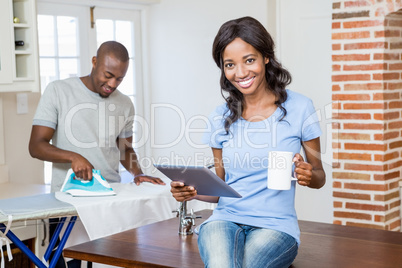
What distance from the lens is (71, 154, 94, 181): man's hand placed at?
2.90m

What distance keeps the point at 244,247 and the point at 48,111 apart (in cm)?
147

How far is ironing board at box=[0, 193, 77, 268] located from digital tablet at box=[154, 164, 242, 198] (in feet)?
2.62

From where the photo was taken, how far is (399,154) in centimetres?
390

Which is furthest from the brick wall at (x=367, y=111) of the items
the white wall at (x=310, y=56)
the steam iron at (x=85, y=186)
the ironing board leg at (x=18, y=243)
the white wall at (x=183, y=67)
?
the ironing board leg at (x=18, y=243)

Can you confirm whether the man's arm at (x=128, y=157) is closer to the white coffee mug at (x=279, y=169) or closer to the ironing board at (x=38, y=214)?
the ironing board at (x=38, y=214)

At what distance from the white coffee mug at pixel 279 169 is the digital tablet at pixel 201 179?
→ 0.46 ft

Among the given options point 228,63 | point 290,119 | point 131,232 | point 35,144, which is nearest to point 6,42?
point 35,144

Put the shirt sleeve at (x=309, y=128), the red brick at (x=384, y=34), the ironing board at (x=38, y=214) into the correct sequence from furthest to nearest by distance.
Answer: the red brick at (x=384, y=34)
the ironing board at (x=38, y=214)
the shirt sleeve at (x=309, y=128)

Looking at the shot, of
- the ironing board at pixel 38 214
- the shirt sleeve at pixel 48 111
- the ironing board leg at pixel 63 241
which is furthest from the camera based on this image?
the shirt sleeve at pixel 48 111

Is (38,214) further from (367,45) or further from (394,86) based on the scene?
(394,86)

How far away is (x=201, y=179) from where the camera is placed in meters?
2.03

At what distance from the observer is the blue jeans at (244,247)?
1.89 metres

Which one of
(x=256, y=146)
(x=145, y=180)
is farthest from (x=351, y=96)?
(x=256, y=146)

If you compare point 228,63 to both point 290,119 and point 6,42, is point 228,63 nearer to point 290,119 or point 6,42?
point 290,119
